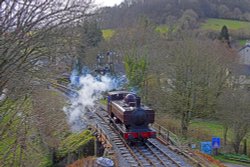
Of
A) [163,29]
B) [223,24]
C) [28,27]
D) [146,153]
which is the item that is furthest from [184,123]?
[223,24]

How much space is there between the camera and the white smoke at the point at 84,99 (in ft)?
78.3

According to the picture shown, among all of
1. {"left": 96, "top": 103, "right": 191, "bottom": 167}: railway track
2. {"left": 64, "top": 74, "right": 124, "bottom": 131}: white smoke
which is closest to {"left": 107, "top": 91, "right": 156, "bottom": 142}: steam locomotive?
{"left": 96, "top": 103, "right": 191, "bottom": 167}: railway track

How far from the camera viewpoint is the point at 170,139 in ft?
59.3

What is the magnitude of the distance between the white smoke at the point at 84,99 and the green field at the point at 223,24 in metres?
32.0

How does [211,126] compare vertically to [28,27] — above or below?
below

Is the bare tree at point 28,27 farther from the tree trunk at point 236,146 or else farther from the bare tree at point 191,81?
the tree trunk at point 236,146

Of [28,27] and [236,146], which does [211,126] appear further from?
[28,27]

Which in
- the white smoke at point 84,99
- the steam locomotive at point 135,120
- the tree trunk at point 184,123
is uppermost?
the steam locomotive at point 135,120

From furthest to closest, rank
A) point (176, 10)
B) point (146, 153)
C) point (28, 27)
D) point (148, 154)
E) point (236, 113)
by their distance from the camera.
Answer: point (176, 10), point (236, 113), point (146, 153), point (148, 154), point (28, 27)

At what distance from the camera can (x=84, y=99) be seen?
3012 centimetres

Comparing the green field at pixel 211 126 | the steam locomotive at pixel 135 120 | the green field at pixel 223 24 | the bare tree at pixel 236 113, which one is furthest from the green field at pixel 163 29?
the steam locomotive at pixel 135 120

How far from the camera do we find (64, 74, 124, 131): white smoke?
78.3ft

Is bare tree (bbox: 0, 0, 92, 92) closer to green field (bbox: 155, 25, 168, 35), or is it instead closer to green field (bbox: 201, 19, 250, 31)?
green field (bbox: 155, 25, 168, 35)

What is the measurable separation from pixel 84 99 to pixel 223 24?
42622mm
